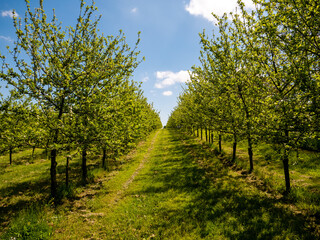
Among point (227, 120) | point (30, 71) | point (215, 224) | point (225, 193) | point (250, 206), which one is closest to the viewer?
point (215, 224)

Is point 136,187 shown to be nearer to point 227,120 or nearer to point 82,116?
point 82,116

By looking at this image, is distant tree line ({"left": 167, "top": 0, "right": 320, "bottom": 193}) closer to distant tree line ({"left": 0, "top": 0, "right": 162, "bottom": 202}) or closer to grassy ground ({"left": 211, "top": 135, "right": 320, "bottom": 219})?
grassy ground ({"left": 211, "top": 135, "right": 320, "bottom": 219})

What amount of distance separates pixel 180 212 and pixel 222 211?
83.5 inches

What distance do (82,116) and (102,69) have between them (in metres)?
3.32

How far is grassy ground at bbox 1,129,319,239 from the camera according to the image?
6.79m

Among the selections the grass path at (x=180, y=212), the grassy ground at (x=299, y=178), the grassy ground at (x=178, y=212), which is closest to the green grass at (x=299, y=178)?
the grassy ground at (x=299, y=178)

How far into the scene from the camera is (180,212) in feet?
27.6

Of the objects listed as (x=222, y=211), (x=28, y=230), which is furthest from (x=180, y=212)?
(x=28, y=230)

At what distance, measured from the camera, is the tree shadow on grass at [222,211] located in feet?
21.6

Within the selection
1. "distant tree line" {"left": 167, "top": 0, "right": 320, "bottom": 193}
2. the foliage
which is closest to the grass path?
the foliage

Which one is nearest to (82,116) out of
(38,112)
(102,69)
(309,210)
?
(38,112)

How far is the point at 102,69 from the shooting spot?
10.6 m

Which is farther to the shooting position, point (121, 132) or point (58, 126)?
point (121, 132)

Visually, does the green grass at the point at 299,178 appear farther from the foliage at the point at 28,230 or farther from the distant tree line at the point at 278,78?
the foliage at the point at 28,230
